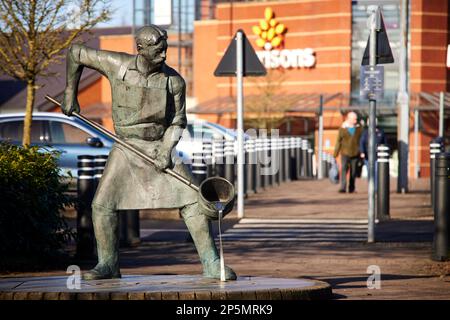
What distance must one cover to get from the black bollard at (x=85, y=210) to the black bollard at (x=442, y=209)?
3.66 meters

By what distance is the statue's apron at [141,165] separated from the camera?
9594 mm

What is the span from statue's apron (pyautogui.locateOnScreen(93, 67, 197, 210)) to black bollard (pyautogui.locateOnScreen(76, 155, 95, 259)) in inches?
163

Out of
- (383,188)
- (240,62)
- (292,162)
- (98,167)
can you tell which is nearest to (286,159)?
(292,162)

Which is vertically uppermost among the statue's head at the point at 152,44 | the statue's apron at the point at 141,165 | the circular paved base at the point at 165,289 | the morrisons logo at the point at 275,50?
the morrisons logo at the point at 275,50

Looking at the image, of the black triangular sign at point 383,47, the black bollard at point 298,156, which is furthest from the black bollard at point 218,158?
the black bollard at point 298,156

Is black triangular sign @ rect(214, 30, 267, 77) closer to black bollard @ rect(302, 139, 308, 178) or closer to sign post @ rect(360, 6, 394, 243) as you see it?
sign post @ rect(360, 6, 394, 243)

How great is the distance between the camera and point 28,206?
41.4ft

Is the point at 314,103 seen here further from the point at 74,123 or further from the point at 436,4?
the point at 74,123

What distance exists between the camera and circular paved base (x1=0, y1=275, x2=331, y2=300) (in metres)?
8.36

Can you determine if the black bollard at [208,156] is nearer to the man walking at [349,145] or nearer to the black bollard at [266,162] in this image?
the man walking at [349,145]

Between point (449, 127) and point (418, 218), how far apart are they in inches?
1628

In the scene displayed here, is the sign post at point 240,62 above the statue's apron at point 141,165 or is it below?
above

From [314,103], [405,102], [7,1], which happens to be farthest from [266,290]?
[314,103]

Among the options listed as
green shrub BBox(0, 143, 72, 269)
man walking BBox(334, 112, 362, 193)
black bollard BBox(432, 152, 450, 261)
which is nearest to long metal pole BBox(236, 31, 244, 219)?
black bollard BBox(432, 152, 450, 261)
